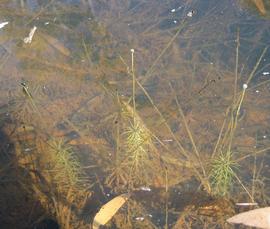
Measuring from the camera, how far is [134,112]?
2.40 m

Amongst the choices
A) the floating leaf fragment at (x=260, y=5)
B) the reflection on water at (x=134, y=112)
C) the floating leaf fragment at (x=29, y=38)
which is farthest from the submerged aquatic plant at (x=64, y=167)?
the floating leaf fragment at (x=260, y=5)

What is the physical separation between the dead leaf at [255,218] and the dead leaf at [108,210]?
1.81 ft

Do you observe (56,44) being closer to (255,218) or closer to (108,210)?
(108,210)

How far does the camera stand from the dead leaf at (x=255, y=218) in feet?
6.59

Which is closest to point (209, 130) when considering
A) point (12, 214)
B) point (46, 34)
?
point (12, 214)

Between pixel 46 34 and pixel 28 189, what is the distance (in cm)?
127

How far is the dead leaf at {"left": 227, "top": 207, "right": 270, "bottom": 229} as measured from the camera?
2.01m

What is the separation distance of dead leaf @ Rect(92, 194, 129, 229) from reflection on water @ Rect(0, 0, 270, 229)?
1.6 inches

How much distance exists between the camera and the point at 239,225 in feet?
6.82

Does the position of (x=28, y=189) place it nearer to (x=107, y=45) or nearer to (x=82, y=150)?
(x=82, y=150)

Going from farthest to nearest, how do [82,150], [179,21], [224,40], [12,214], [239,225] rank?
[179,21]
[224,40]
[82,150]
[12,214]
[239,225]

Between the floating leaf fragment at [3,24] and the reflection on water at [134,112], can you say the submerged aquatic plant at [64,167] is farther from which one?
the floating leaf fragment at [3,24]

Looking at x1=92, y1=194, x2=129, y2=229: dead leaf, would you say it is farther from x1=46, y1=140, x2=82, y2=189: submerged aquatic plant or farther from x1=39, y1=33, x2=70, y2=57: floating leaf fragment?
x1=39, y1=33, x2=70, y2=57: floating leaf fragment

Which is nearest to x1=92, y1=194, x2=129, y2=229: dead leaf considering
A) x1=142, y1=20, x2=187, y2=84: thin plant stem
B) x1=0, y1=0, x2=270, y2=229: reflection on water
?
x1=0, y1=0, x2=270, y2=229: reflection on water
